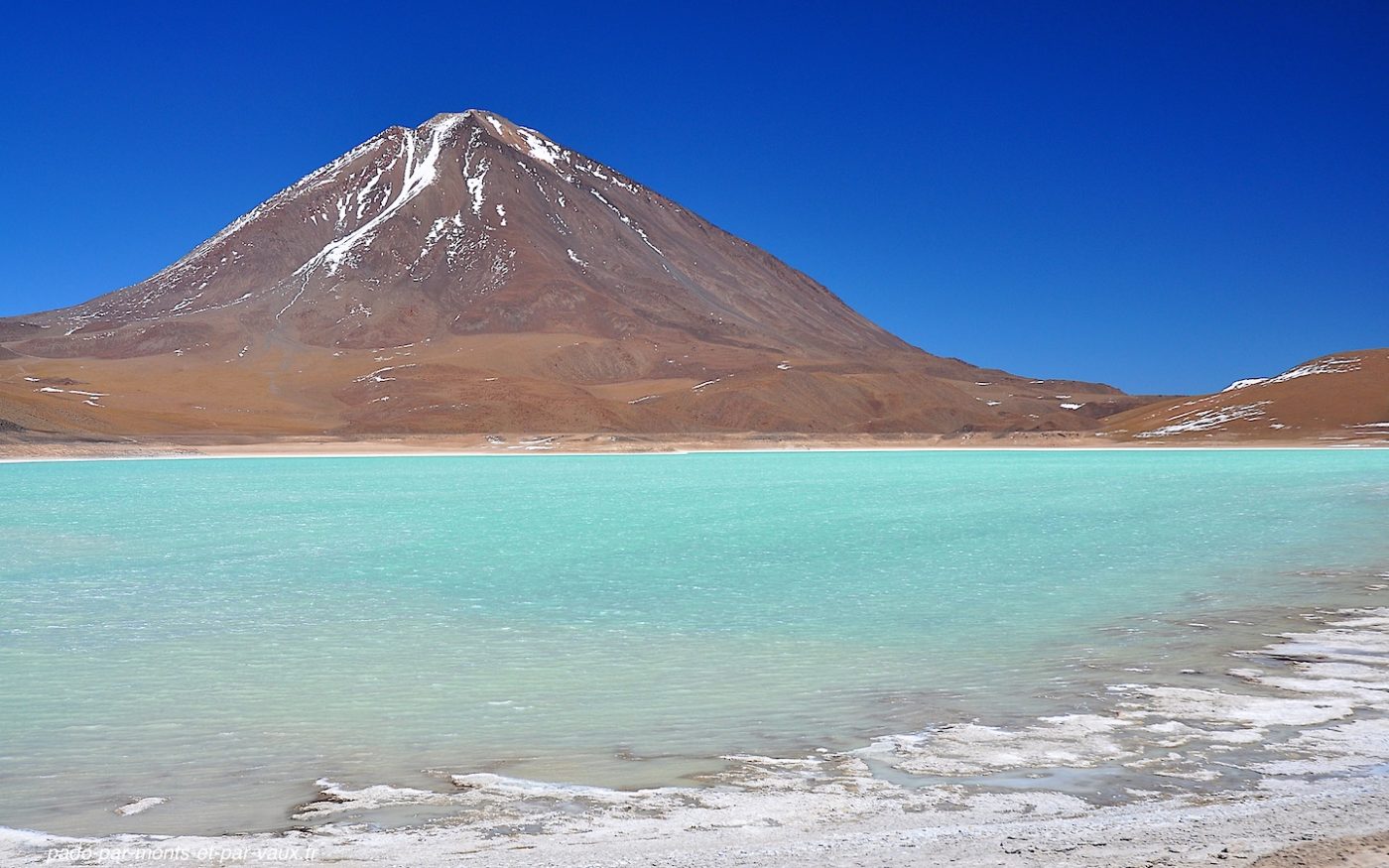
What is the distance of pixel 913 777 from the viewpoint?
6.29m

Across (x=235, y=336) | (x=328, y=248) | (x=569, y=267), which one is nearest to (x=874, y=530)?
(x=235, y=336)

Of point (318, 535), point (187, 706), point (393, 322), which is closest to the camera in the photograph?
point (187, 706)

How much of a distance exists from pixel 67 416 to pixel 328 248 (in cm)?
9784

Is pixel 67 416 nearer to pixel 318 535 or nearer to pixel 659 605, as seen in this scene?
pixel 318 535

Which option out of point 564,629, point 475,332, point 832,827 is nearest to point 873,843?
point 832,827

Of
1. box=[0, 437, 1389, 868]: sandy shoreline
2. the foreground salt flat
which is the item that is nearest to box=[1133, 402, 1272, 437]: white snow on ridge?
the foreground salt flat

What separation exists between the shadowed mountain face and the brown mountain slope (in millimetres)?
8681

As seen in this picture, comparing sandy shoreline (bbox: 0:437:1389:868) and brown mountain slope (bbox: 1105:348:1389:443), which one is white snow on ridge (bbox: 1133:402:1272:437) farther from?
sandy shoreline (bbox: 0:437:1389:868)

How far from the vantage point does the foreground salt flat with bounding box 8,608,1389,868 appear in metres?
5.01

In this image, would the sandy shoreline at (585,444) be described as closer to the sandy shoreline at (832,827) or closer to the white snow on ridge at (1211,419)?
the white snow on ridge at (1211,419)

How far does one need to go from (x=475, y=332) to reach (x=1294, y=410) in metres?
87.0

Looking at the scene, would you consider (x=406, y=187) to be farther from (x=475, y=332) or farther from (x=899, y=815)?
(x=899, y=815)

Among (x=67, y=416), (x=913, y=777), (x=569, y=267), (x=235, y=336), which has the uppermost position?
(x=569, y=267)

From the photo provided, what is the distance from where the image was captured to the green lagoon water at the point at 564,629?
705 cm
